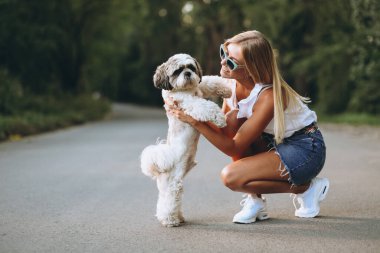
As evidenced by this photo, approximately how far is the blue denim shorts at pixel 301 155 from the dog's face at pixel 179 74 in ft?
3.20

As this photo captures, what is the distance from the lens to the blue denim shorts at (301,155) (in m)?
4.85

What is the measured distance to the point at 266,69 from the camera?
190 inches

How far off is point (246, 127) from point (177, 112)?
23.7 inches

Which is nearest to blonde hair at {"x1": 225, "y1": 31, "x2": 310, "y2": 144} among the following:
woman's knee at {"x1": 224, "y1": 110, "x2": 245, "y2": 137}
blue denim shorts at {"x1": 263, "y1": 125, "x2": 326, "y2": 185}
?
blue denim shorts at {"x1": 263, "y1": 125, "x2": 326, "y2": 185}

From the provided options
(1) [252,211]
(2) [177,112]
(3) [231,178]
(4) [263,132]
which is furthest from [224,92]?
(1) [252,211]

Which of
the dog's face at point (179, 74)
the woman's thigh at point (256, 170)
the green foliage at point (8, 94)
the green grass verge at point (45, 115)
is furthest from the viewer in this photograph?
the green foliage at point (8, 94)

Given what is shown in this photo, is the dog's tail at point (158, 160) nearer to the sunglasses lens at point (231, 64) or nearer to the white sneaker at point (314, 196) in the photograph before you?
the sunglasses lens at point (231, 64)

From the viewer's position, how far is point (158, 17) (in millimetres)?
47125

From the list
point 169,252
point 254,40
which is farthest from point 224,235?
point 254,40

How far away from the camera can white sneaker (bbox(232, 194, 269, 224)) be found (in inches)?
192

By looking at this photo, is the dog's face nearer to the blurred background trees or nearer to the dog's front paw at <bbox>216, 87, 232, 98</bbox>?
the dog's front paw at <bbox>216, 87, 232, 98</bbox>

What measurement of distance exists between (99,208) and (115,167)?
329cm

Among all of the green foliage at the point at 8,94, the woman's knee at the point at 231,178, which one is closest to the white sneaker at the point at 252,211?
the woman's knee at the point at 231,178

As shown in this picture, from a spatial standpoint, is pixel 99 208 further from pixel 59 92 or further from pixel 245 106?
pixel 59 92
